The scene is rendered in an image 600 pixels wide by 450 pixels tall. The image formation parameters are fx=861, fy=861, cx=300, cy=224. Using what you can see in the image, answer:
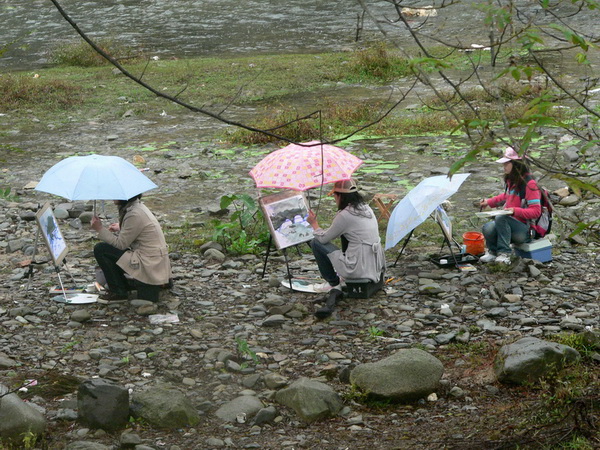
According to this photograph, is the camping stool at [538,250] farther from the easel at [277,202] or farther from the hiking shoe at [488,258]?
the easel at [277,202]

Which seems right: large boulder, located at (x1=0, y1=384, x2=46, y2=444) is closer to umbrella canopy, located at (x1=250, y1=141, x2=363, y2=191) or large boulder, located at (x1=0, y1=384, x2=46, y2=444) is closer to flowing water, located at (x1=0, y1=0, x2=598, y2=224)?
flowing water, located at (x1=0, y1=0, x2=598, y2=224)

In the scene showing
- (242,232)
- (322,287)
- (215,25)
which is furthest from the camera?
(215,25)

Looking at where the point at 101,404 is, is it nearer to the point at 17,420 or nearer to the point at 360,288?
the point at 17,420

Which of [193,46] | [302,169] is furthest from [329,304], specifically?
[193,46]

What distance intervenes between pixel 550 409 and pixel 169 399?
8.92 ft

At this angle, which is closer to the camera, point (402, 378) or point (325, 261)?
point (402, 378)

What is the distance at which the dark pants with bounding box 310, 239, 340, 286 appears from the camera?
28.5 ft

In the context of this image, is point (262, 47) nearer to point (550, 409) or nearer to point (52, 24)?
point (52, 24)

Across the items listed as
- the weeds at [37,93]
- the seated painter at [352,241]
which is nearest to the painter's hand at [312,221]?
the seated painter at [352,241]

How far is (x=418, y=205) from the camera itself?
8.73m

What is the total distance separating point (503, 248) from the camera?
9.27m

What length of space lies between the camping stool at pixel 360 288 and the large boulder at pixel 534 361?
217 centimetres

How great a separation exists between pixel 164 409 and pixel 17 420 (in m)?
1.02

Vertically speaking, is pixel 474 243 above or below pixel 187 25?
above
